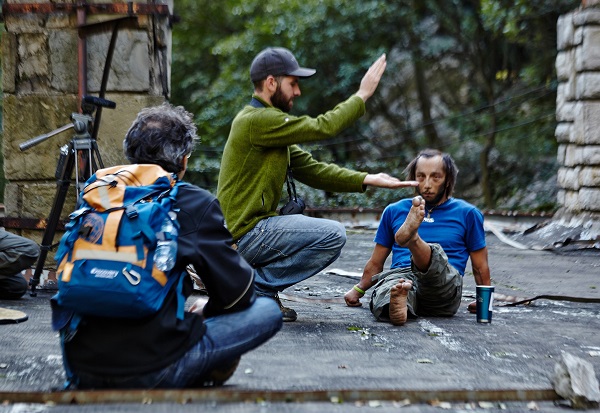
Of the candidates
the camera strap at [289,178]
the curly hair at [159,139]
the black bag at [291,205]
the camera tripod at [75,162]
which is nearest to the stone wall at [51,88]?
the camera tripod at [75,162]

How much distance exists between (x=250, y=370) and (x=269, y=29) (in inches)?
575

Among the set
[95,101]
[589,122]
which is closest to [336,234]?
[95,101]

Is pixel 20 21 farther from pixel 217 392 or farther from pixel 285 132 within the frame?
pixel 217 392

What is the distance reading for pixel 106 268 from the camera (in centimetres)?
314

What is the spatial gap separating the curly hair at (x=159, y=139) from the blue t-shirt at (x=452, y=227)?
94.4 inches

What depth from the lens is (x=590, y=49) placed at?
10859mm

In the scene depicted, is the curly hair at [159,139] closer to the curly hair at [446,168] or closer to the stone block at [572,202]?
the curly hair at [446,168]

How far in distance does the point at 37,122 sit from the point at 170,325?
3.76 m

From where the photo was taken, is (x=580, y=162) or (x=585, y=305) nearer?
(x=585, y=305)

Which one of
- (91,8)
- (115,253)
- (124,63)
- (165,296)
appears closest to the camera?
(115,253)

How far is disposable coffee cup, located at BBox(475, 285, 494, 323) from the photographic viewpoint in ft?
17.3

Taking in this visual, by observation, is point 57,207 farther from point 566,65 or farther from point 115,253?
point 566,65

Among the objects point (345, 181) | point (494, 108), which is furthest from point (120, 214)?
point (494, 108)

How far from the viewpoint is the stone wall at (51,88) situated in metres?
6.60
